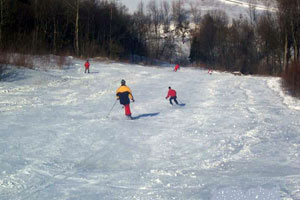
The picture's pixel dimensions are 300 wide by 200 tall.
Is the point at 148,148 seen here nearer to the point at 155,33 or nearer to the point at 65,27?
the point at 65,27

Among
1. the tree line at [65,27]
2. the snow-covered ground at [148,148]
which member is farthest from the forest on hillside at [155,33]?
the snow-covered ground at [148,148]

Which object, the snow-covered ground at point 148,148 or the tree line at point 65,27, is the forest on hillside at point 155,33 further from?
the snow-covered ground at point 148,148

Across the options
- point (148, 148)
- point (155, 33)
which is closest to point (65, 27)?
point (155, 33)

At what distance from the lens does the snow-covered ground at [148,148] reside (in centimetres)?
623

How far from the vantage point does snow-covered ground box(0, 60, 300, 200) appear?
6.23m

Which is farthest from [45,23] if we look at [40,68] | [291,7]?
[291,7]

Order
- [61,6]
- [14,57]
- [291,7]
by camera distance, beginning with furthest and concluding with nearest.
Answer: [61,6] < [291,7] < [14,57]

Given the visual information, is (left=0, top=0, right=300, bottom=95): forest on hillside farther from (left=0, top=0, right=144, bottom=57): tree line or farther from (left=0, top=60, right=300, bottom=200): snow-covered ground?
(left=0, top=60, right=300, bottom=200): snow-covered ground

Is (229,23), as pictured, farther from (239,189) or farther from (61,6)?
(239,189)

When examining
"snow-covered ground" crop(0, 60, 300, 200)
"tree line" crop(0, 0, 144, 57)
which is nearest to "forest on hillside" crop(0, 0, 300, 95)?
"tree line" crop(0, 0, 144, 57)

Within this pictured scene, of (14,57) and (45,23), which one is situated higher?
(45,23)

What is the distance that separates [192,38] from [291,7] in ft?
111

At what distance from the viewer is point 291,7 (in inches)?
1547

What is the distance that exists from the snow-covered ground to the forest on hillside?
19281 mm
